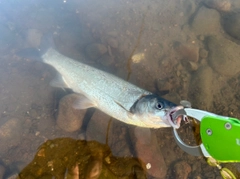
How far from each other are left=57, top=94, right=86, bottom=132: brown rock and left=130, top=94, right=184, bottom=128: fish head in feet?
3.58

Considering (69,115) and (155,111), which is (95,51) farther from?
(155,111)

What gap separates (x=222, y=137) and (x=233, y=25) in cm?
355

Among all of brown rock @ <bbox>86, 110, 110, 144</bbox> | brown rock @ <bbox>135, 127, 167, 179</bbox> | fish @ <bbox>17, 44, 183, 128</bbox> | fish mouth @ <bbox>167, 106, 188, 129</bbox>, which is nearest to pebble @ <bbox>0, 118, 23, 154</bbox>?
fish @ <bbox>17, 44, 183, 128</bbox>

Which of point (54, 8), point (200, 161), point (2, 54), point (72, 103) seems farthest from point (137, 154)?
point (54, 8)

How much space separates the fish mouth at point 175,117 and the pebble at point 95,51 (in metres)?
2.49

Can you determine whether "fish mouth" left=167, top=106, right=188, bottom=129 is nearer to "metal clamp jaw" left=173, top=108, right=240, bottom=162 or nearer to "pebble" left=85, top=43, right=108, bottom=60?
"metal clamp jaw" left=173, top=108, right=240, bottom=162

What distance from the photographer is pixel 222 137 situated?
214cm

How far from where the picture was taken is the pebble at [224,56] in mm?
4266

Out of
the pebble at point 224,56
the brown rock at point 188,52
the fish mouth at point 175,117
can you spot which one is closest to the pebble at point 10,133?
the fish mouth at point 175,117

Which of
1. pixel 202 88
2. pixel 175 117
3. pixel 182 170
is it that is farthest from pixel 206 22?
pixel 182 170

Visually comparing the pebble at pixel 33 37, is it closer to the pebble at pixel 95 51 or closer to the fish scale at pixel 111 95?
the fish scale at pixel 111 95

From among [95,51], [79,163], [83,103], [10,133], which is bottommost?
[10,133]

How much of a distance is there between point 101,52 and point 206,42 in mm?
2337

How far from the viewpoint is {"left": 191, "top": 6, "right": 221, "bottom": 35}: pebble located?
4.89m
